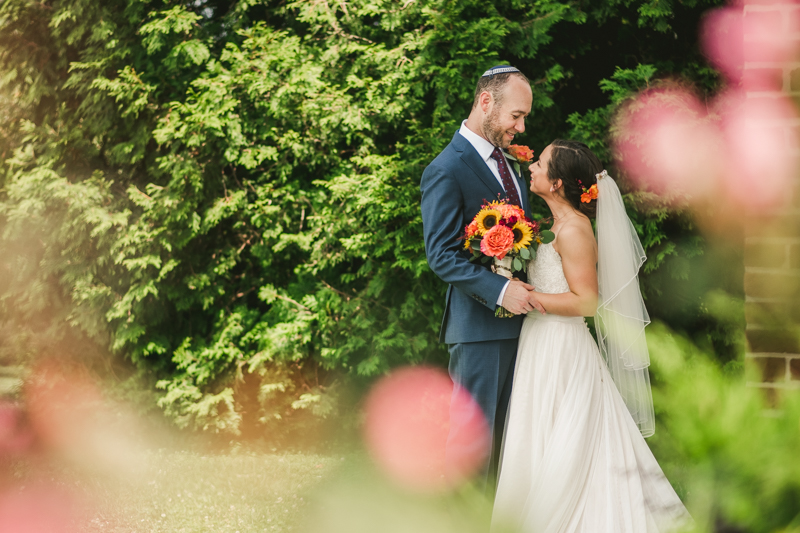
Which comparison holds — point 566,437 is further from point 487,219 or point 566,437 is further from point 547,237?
point 487,219

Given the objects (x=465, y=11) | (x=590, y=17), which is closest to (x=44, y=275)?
(x=465, y=11)

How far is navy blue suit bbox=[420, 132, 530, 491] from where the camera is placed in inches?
111

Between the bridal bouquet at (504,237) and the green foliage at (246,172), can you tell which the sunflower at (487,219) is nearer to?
the bridal bouquet at (504,237)

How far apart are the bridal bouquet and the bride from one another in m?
0.13

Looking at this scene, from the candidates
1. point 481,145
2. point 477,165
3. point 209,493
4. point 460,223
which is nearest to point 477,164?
point 477,165

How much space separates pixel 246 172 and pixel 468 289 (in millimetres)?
3362

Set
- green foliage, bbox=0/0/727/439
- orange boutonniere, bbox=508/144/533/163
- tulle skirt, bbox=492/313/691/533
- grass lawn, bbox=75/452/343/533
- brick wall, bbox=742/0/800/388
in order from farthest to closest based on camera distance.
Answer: green foliage, bbox=0/0/727/439
grass lawn, bbox=75/452/343/533
orange boutonniere, bbox=508/144/533/163
tulle skirt, bbox=492/313/691/533
brick wall, bbox=742/0/800/388

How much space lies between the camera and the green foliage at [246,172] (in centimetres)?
454

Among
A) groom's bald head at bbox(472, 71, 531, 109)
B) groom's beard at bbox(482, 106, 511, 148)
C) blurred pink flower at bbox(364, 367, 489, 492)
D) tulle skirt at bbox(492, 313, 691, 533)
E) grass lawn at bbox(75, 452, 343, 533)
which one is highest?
groom's bald head at bbox(472, 71, 531, 109)

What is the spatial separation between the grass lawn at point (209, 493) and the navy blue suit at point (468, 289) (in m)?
1.69

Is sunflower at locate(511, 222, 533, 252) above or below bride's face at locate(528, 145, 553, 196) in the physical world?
below

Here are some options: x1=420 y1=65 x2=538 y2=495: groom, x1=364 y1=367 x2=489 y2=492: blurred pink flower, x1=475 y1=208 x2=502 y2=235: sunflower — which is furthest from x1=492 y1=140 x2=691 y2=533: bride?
x1=364 y1=367 x2=489 y2=492: blurred pink flower

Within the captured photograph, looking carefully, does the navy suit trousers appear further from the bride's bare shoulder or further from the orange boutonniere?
the orange boutonniere

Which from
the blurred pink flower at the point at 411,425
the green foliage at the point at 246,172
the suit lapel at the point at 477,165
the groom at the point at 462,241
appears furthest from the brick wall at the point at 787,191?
the blurred pink flower at the point at 411,425
